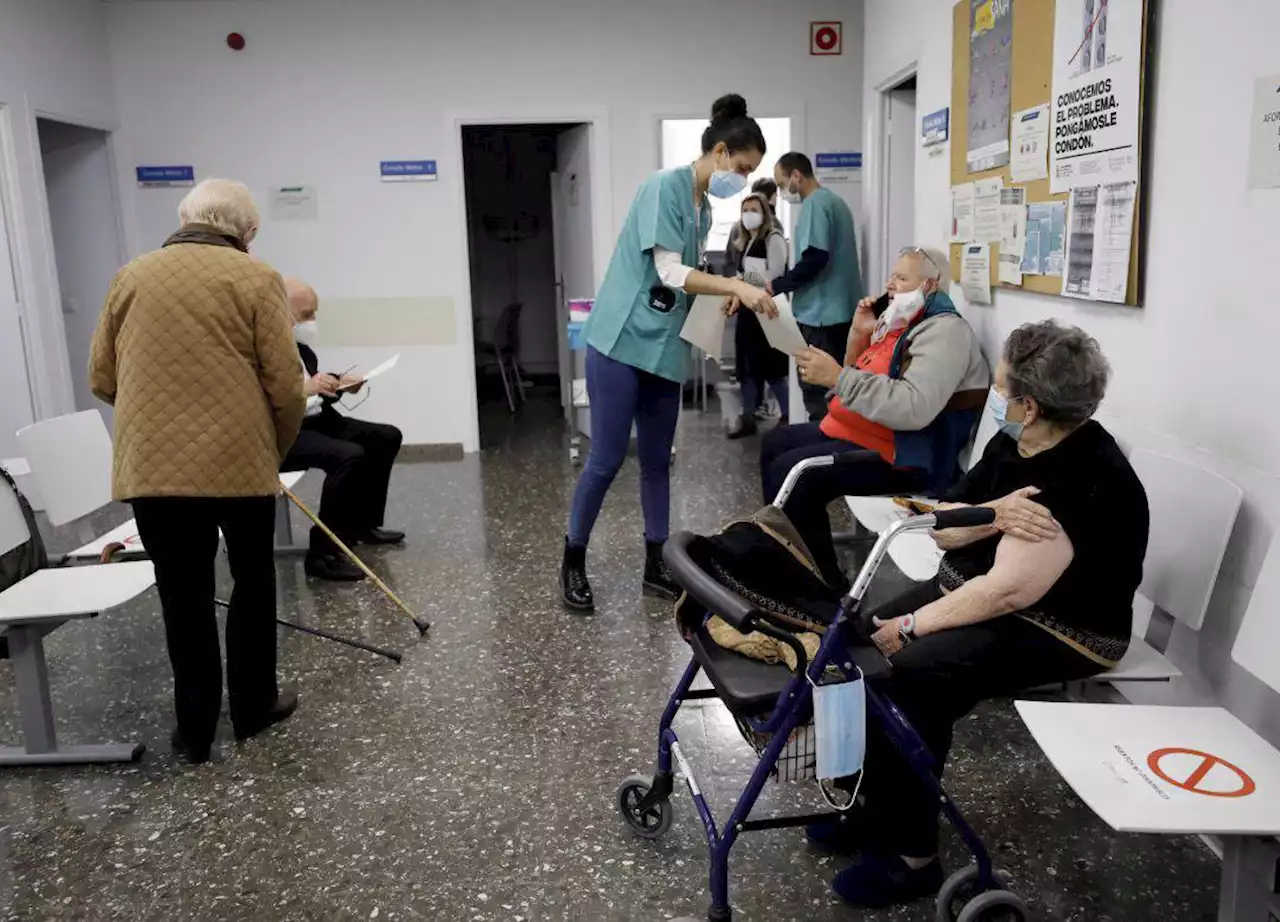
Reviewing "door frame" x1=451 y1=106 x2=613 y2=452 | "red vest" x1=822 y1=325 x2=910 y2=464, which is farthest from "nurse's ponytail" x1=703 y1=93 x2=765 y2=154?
"door frame" x1=451 y1=106 x2=613 y2=452

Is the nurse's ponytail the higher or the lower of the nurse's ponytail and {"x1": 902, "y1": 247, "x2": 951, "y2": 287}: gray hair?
the higher

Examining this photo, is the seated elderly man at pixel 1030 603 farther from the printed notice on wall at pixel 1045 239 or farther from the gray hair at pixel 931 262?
the gray hair at pixel 931 262

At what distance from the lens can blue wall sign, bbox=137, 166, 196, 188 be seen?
6.06 metres

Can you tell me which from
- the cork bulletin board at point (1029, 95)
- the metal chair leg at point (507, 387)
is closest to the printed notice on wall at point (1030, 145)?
the cork bulletin board at point (1029, 95)

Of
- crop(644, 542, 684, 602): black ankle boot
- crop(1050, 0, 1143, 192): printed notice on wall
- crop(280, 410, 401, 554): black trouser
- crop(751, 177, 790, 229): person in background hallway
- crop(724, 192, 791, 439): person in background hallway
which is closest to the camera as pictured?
crop(1050, 0, 1143, 192): printed notice on wall

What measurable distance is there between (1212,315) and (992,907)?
51.6 inches

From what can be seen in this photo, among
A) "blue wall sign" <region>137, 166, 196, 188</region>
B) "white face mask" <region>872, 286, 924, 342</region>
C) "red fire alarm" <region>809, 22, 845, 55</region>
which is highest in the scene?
"red fire alarm" <region>809, 22, 845, 55</region>

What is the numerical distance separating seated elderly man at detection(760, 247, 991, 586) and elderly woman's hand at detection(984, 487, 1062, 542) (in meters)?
0.95

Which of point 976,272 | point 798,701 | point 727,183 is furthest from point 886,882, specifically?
point 976,272

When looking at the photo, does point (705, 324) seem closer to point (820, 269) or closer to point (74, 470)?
point (74, 470)

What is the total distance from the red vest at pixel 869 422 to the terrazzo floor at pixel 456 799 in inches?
25.1

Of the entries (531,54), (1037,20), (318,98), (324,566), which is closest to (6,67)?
(318,98)

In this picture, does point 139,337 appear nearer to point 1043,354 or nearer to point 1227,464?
point 1043,354

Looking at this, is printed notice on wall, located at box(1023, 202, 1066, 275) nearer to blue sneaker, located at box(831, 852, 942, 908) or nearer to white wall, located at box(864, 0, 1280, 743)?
white wall, located at box(864, 0, 1280, 743)
